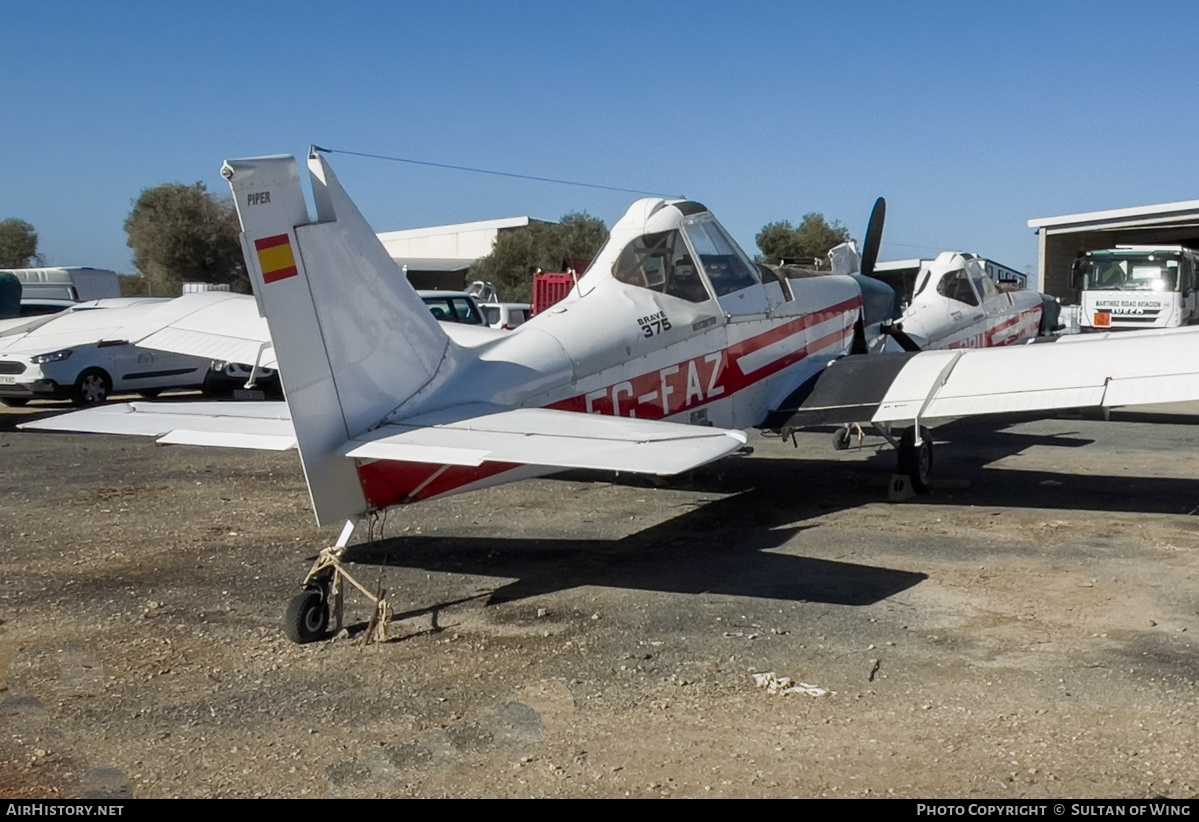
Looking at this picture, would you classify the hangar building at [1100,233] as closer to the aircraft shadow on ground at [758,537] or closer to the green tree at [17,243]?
the aircraft shadow on ground at [758,537]

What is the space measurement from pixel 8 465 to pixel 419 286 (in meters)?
38.2

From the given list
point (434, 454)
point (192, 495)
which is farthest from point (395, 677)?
point (192, 495)

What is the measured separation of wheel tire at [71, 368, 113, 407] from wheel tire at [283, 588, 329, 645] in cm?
1506

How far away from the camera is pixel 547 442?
6.34 meters

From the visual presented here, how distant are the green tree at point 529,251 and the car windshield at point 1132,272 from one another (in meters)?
25.2

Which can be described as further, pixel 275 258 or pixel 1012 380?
pixel 1012 380

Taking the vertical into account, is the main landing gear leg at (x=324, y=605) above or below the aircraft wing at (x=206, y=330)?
below

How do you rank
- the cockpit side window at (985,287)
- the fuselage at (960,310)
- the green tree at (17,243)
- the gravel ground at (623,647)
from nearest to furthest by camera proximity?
the gravel ground at (623,647), the fuselage at (960,310), the cockpit side window at (985,287), the green tree at (17,243)

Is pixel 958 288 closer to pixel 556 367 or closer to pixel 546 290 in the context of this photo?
pixel 546 290

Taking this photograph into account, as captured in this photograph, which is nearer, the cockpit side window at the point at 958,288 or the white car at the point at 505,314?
the cockpit side window at the point at 958,288

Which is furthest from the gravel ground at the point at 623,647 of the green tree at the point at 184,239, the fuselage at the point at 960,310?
the green tree at the point at 184,239

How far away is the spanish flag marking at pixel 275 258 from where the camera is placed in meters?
6.31

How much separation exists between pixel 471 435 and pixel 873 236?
10564 millimetres

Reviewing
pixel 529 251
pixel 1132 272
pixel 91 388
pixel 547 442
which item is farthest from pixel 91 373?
pixel 529 251
